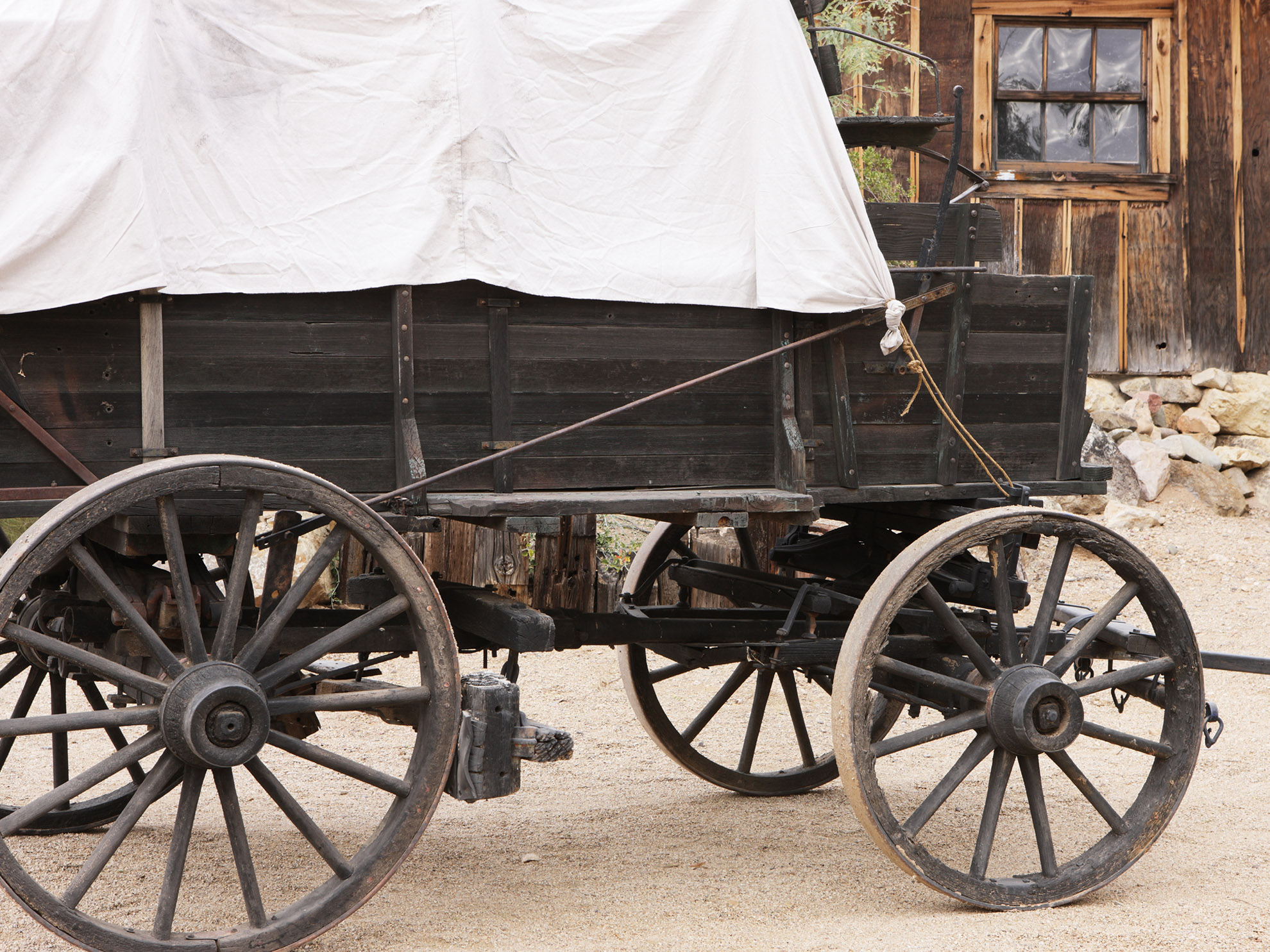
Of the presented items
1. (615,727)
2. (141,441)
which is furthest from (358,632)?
(615,727)

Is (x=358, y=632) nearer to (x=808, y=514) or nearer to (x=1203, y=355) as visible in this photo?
(x=808, y=514)

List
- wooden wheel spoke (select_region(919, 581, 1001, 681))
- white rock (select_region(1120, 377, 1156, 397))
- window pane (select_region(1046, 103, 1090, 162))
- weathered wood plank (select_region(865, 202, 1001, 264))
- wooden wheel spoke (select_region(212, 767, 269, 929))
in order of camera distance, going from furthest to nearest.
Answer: white rock (select_region(1120, 377, 1156, 397)) < window pane (select_region(1046, 103, 1090, 162)) < weathered wood plank (select_region(865, 202, 1001, 264)) < wooden wheel spoke (select_region(919, 581, 1001, 681)) < wooden wheel spoke (select_region(212, 767, 269, 929))

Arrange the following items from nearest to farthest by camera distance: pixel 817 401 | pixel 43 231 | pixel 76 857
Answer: pixel 43 231
pixel 817 401
pixel 76 857

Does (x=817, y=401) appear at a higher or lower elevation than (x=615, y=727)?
higher

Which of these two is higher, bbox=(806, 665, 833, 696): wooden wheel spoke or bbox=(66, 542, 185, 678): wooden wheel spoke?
bbox=(66, 542, 185, 678): wooden wheel spoke

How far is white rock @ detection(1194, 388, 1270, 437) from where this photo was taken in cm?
960

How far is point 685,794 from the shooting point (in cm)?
502

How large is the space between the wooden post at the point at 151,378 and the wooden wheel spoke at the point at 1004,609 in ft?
7.34


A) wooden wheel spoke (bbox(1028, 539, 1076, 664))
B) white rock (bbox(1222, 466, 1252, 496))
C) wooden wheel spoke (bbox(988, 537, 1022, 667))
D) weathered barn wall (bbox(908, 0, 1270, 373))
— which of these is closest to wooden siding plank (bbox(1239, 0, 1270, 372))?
weathered barn wall (bbox(908, 0, 1270, 373))

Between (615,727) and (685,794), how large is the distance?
126 centimetres

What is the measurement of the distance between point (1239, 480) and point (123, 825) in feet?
29.4

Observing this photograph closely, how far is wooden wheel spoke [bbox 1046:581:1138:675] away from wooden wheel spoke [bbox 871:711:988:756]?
10.8 inches

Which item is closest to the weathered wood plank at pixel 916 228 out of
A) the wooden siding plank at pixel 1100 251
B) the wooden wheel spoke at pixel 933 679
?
the wooden wheel spoke at pixel 933 679

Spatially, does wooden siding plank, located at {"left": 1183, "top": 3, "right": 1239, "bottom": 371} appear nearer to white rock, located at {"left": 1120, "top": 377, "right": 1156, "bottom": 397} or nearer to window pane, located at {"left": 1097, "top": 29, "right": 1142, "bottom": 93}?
window pane, located at {"left": 1097, "top": 29, "right": 1142, "bottom": 93}
